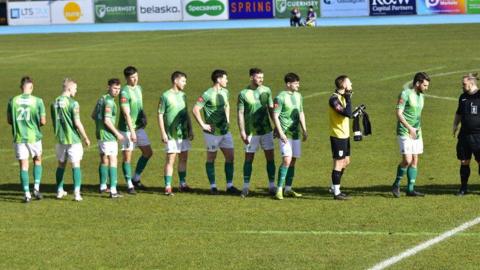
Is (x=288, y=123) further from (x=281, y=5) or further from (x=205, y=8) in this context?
(x=205, y=8)

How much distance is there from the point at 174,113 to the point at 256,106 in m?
1.46

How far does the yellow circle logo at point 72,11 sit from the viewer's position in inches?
2921

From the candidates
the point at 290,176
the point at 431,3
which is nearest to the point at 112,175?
the point at 290,176

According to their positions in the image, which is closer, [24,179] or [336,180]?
[336,180]

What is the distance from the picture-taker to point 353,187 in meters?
16.5

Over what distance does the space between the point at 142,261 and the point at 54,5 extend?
213ft

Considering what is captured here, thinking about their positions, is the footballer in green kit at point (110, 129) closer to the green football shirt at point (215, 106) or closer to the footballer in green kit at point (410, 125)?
the green football shirt at point (215, 106)

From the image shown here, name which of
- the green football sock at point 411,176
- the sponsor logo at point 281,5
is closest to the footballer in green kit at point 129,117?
the green football sock at point 411,176

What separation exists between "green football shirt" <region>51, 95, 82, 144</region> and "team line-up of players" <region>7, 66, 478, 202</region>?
0.02 metres

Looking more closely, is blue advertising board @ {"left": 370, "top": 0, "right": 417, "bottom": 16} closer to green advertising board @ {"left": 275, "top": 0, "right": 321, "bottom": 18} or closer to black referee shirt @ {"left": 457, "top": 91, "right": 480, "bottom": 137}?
green advertising board @ {"left": 275, "top": 0, "right": 321, "bottom": 18}

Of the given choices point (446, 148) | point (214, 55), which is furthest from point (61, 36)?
point (446, 148)

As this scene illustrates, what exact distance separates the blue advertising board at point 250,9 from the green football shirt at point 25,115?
5719 cm

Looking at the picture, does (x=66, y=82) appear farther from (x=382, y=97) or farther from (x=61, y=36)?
(x=61, y=36)

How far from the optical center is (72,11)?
74.4 metres
